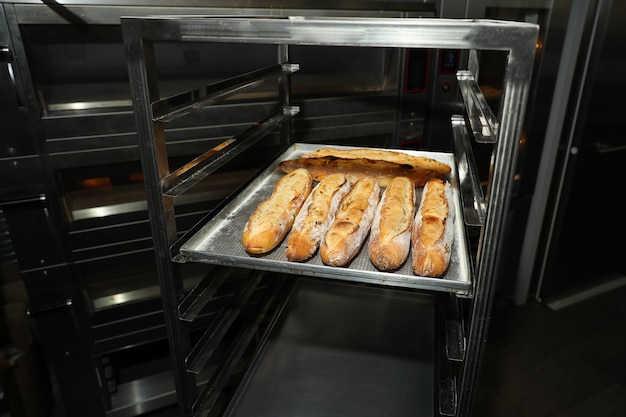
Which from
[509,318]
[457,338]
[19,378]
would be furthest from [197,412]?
[509,318]

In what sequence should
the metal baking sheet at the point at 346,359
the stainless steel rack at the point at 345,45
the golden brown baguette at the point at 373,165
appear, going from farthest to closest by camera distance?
the golden brown baguette at the point at 373,165 < the metal baking sheet at the point at 346,359 < the stainless steel rack at the point at 345,45

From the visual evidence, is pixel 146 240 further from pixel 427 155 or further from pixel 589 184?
pixel 589 184

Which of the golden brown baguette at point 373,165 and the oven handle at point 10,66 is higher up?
the oven handle at point 10,66

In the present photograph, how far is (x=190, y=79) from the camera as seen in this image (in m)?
1.64

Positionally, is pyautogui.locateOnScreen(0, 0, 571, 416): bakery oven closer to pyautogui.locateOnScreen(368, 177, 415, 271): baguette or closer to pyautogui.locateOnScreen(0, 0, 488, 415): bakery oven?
pyautogui.locateOnScreen(0, 0, 488, 415): bakery oven

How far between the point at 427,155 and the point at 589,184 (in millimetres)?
1468

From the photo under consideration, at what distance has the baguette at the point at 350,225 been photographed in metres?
0.94

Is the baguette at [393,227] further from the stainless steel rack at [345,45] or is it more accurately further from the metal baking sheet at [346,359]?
the metal baking sheet at [346,359]

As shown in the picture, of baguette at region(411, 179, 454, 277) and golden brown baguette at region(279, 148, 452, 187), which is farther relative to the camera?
golden brown baguette at region(279, 148, 452, 187)

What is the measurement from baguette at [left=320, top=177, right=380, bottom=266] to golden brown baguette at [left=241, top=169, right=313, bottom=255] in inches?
4.4

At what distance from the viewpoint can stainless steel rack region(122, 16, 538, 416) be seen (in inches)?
27.1

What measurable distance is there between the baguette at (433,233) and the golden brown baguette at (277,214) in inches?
12.2

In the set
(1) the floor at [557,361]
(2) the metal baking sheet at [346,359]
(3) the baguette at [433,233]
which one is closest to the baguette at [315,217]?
(3) the baguette at [433,233]

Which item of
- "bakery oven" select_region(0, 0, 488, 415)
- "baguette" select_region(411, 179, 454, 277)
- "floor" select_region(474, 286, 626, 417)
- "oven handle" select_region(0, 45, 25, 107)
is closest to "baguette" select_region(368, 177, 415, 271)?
"baguette" select_region(411, 179, 454, 277)
